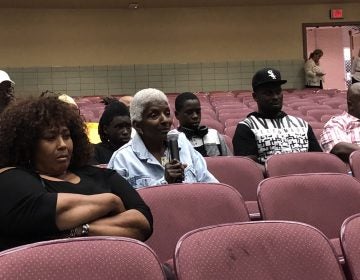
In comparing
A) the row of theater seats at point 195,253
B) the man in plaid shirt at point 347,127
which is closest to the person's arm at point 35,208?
the row of theater seats at point 195,253

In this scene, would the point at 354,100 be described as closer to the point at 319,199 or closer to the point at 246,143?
the point at 246,143

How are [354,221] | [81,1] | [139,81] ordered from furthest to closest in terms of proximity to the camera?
[139,81], [81,1], [354,221]

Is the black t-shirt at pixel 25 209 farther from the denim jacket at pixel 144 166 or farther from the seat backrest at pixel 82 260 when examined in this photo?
the denim jacket at pixel 144 166

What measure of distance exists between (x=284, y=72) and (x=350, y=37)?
5142 mm

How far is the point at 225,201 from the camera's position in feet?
7.84

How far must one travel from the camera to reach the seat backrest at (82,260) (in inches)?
56.6

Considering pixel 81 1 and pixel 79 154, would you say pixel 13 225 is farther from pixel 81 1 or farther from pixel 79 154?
pixel 81 1

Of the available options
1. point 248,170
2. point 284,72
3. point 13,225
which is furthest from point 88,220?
point 284,72

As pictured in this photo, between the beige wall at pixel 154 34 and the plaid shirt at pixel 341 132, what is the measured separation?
9.14 metres

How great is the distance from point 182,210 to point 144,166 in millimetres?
476

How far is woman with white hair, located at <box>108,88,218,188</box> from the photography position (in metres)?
2.72

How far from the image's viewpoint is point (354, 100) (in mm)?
4070

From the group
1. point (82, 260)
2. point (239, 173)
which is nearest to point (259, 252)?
point (82, 260)

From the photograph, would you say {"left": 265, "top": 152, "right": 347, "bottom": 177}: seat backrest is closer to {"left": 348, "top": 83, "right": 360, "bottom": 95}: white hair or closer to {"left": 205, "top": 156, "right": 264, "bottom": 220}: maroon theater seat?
{"left": 205, "top": 156, "right": 264, "bottom": 220}: maroon theater seat
